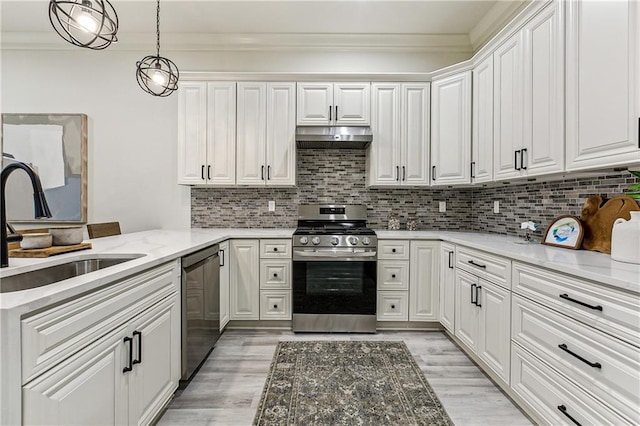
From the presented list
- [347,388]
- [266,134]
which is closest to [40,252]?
[347,388]

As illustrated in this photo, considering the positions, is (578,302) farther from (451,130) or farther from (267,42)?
(267,42)

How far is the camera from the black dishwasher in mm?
1882

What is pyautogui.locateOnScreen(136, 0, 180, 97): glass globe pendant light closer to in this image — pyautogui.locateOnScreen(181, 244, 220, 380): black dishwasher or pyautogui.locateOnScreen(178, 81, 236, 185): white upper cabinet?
pyautogui.locateOnScreen(178, 81, 236, 185): white upper cabinet

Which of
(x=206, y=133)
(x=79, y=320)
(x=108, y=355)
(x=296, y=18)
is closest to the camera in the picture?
(x=79, y=320)

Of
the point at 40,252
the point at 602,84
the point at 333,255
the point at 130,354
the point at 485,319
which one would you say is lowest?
the point at 485,319

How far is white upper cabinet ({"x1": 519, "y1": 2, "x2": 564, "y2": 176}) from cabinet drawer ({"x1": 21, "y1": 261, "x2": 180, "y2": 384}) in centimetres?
236

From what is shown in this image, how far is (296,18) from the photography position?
305 cm

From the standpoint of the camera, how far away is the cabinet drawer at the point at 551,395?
1.19m

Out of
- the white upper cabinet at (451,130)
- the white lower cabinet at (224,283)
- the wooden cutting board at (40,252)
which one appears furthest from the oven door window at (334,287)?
the wooden cutting board at (40,252)

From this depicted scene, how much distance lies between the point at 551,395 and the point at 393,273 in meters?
1.54

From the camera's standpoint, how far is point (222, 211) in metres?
3.49

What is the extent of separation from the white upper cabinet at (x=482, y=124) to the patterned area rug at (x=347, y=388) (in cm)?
Answer: 167

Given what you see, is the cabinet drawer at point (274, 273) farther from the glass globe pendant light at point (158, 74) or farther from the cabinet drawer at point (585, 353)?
the cabinet drawer at point (585, 353)

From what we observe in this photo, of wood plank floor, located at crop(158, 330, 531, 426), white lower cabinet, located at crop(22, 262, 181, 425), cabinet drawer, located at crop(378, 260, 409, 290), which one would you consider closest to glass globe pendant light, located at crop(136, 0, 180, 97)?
white lower cabinet, located at crop(22, 262, 181, 425)
